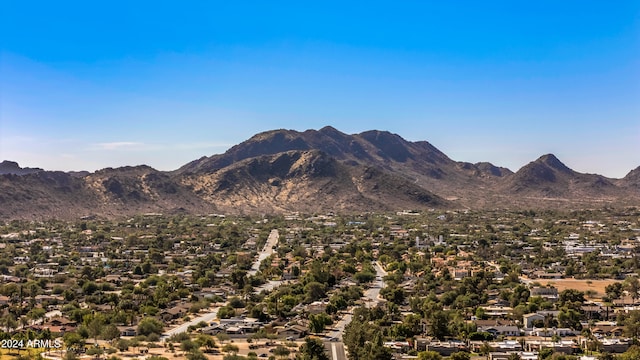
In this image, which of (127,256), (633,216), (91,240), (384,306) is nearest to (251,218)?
(91,240)

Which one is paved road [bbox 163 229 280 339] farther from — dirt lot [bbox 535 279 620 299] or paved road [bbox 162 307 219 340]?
dirt lot [bbox 535 279 620 299]

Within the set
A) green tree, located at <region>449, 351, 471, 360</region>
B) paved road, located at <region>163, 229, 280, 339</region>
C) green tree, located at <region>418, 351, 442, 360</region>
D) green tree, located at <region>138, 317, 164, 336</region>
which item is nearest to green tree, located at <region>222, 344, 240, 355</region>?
paved road, located at <region>163, 229, 280, 339</region>

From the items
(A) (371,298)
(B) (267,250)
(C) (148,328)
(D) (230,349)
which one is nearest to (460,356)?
(D) (230,349)

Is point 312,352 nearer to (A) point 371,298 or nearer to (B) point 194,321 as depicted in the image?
(B) point 194,321

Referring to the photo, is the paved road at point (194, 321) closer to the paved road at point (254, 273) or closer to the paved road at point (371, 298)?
the paved road at point (254, 273)

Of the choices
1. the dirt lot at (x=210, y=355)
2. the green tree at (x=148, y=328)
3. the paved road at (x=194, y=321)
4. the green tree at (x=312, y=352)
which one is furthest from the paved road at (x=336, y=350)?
the green tree at (x=148, y=328)

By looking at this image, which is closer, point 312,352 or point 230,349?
point 312,352
